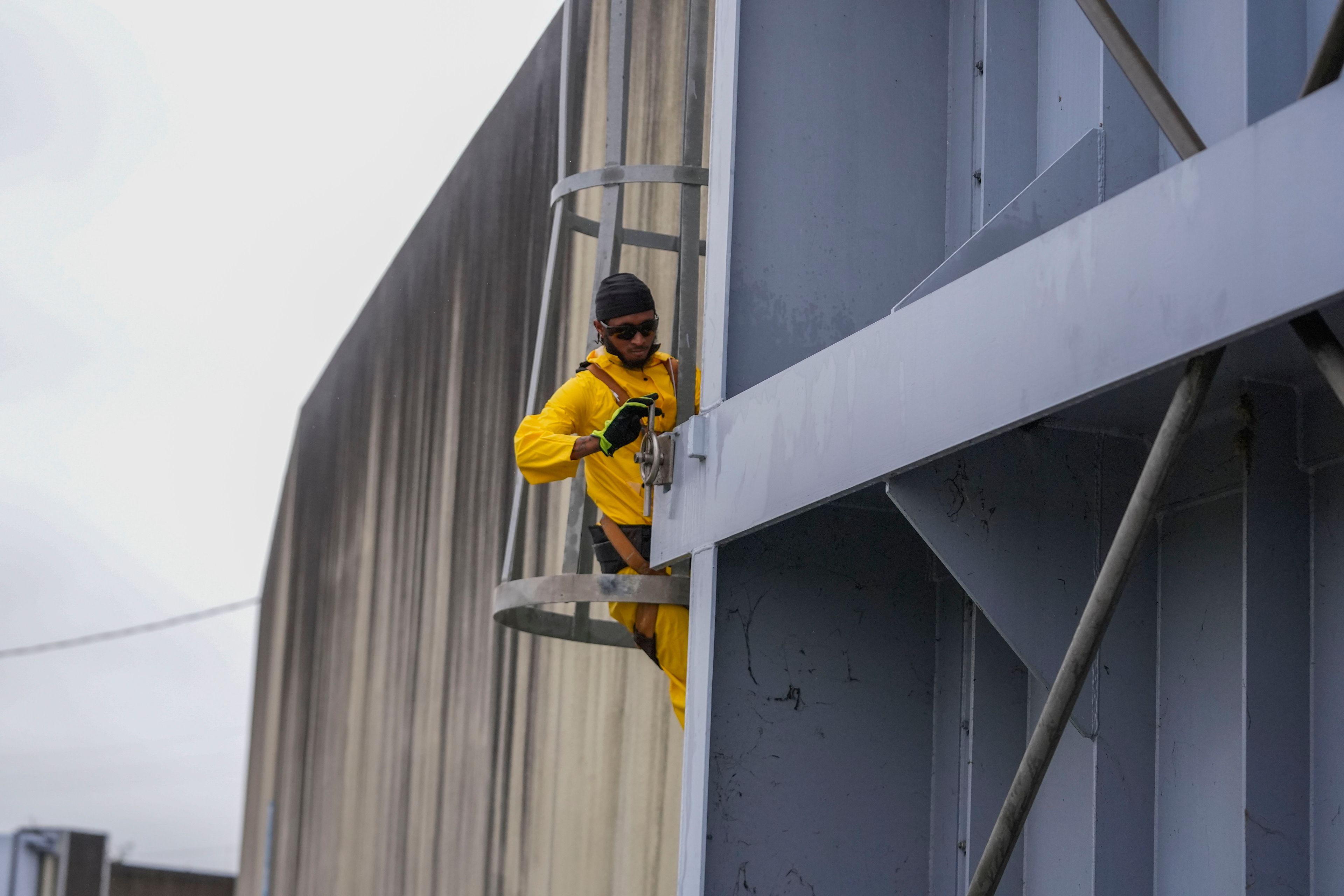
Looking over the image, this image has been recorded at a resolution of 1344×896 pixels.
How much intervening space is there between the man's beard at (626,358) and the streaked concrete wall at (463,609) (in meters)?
2.51

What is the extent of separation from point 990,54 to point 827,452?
147 centimetres

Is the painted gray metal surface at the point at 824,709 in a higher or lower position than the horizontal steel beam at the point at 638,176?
lower

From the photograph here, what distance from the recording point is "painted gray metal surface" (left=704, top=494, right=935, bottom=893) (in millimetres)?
3936

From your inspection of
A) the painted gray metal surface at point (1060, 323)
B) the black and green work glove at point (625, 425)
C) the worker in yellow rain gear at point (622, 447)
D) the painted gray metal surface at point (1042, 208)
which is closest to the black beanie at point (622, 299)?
the worker in yellow rain gear at point (622, 447)

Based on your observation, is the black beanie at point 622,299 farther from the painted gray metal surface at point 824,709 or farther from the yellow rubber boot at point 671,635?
the painted gray metal surface at point 824,709

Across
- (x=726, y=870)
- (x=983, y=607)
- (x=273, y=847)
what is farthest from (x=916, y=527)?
(x=273, y=847)

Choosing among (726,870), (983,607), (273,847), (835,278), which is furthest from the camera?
(273,847)

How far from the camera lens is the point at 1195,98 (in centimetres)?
363

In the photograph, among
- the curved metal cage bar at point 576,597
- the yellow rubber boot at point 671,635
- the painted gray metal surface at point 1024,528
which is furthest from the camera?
the yellow rubber boot at point 671,635

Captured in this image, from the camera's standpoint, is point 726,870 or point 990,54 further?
point 990,54

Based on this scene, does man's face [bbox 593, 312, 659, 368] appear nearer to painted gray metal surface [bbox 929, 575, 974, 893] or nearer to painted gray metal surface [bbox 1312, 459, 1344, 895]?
painted gray metal surface [bbox 929, 575, 974, 893]

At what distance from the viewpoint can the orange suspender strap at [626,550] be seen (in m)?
4.66

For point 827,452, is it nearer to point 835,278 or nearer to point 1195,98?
point 835,278

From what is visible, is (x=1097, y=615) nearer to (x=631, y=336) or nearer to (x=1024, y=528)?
(x=1024, y=528)
